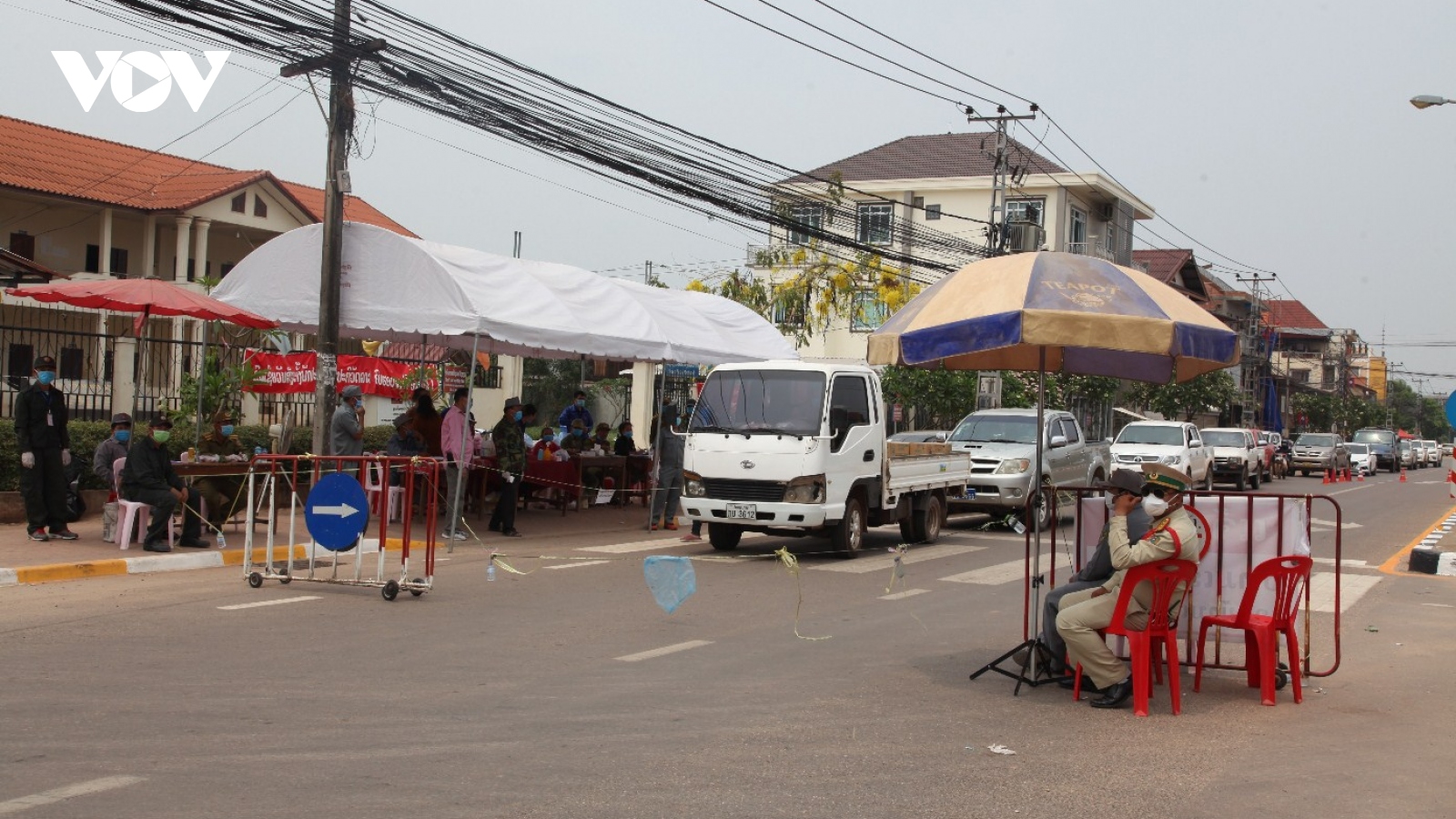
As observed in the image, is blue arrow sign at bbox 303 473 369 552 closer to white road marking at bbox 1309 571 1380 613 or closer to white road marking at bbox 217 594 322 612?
white road marking at bbox 217 594 322 612

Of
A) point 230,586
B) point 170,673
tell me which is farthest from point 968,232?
point 170,673

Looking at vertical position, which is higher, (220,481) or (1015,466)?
(1015,466)

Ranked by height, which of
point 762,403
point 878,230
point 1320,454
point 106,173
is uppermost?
point 878,230

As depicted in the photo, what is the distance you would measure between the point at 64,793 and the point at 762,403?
10.6m

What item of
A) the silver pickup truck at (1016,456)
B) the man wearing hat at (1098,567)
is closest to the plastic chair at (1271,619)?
the man wearing hat at (1098,567)

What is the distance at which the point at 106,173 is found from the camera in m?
34.8

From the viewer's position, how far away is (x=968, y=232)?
5238 cm

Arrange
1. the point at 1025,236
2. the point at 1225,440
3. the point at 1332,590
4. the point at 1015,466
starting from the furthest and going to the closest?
1. the point at 1225,440
2. the point at 1025,236
3. the point at 1015,466
4. the point at 1332,590

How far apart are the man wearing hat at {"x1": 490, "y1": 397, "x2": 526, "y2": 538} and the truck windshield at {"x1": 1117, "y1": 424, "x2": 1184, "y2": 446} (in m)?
18.4

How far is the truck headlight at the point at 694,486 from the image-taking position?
593 inches

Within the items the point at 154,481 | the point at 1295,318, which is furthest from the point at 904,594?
the point at 1295,318

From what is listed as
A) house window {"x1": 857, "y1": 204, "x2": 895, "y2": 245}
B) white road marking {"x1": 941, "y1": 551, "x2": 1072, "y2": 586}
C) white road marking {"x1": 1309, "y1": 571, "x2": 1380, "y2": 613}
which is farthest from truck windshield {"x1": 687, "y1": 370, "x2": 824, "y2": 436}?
house window {"x1": 857, "y1": 204, "x2": 895, "y2": 245}

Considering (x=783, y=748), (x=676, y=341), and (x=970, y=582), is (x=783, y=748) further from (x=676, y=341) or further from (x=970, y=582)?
(x=676, y=341)

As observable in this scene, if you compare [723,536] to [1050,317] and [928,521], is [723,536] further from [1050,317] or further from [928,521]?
[1050,317]
